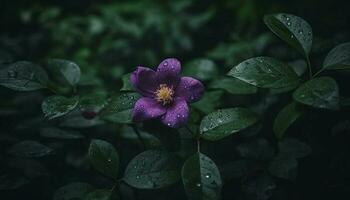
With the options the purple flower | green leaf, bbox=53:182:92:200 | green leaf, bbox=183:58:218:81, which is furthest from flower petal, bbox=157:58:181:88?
green leaf, bbox=53:182:92:200

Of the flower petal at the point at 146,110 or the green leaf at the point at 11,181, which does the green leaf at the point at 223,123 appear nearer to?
the flower petal at the point at 146,110

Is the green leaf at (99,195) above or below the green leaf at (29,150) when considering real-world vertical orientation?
below

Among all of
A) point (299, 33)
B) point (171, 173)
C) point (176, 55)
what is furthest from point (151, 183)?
point (176, 55)

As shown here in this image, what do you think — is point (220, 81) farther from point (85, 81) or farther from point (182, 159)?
point (85, 81)

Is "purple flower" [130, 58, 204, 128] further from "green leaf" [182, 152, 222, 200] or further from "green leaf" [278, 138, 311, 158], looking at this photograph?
"green leaf" [278, 138, 311, 158]

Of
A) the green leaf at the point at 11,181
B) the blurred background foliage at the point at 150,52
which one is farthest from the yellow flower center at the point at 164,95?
the green leaf at the point at 11,181

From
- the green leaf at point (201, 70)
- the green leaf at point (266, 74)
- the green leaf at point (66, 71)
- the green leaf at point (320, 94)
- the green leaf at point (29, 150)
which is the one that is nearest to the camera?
the green leaf at point (320, 94)

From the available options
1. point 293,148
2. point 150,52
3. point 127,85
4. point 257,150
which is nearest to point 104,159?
point 127,85
